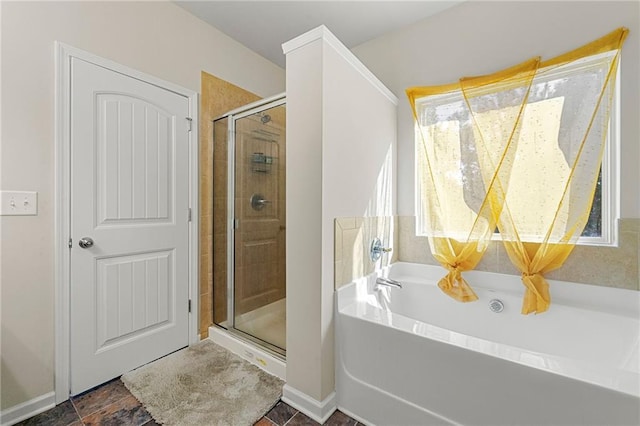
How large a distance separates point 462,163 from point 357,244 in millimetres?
953

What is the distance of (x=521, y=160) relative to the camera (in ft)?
5.46

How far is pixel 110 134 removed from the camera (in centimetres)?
168

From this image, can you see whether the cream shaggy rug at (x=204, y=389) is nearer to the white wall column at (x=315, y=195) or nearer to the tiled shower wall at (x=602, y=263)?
the white wall column at (x=315, y=195)

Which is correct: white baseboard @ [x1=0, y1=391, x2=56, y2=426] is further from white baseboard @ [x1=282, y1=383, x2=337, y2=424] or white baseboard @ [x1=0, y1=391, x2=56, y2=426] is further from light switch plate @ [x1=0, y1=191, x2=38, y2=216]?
white baseboard @ [x1=282, y1=383, x2=337, y2=424]

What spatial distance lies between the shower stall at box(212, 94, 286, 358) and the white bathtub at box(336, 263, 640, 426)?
0.89 m

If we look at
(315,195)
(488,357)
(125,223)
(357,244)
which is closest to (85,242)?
(125,223)

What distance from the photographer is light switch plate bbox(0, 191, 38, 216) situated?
132 cm

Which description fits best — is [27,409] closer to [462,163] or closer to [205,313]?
[205,313]

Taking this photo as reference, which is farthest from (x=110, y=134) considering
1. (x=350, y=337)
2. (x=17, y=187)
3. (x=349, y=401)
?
(x=349, y=401)

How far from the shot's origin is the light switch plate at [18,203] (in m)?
1.32

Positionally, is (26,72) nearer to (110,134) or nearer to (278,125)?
(110,134)

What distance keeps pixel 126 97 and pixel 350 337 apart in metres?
2.04

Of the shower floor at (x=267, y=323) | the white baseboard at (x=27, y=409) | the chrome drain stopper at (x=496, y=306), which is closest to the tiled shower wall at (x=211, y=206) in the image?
the shower floor at (x=267, y=323)

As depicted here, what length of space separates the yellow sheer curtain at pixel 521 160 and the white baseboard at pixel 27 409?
2.40 meters
